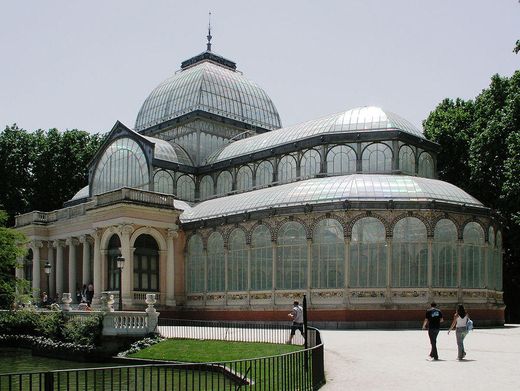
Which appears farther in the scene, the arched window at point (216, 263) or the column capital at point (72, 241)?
the column capital at point (72, 241)

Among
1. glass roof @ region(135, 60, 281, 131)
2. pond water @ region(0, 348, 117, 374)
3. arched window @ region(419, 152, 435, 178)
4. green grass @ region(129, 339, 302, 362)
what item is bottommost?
pond water @ region(0, 348, 117, 374)

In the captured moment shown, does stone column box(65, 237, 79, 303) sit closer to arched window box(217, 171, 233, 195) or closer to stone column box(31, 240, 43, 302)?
stone column box(31, 240, 43, 302)

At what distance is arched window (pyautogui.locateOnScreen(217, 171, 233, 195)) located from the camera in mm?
53906

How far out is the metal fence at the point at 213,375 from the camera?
488 inches

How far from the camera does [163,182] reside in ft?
176

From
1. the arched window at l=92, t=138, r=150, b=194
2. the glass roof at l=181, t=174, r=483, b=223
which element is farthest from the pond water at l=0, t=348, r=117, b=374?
the arched window at l=92, t=138, r=150, b=194

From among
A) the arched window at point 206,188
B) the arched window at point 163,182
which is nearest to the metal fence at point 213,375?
the arched window at point 163,182

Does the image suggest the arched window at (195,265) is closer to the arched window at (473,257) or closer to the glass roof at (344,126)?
the glass roof at (344,126)

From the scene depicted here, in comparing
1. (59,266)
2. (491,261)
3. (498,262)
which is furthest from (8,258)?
(498,262)

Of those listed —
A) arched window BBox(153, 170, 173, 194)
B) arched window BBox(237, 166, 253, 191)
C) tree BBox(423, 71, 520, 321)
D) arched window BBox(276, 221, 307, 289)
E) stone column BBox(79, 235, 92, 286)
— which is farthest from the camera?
arched window BBox(153, 170, 173, 194)

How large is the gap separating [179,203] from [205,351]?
26.4 meters

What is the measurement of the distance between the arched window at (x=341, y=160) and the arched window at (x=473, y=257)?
361 inches

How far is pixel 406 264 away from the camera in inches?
1550

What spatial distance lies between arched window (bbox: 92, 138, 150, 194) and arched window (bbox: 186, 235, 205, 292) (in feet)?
23.4
